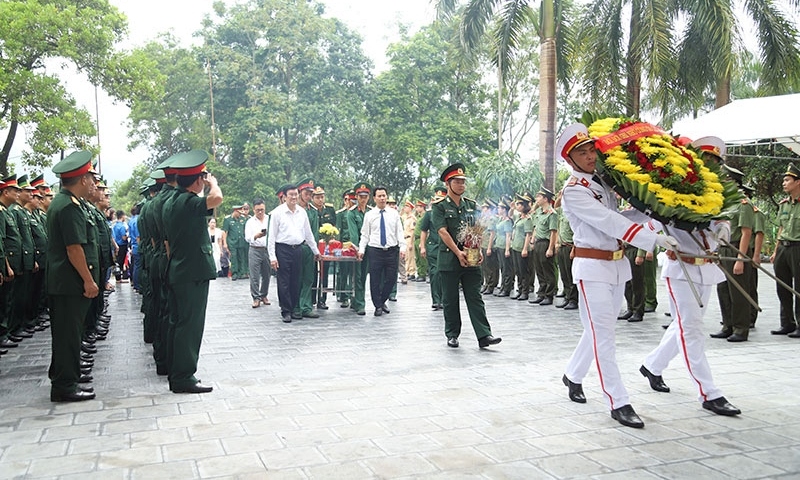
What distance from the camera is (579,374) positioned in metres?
5.32

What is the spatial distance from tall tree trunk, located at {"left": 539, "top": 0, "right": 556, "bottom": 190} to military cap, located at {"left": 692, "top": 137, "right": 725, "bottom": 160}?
1051 cm

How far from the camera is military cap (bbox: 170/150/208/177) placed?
5672 millimetres

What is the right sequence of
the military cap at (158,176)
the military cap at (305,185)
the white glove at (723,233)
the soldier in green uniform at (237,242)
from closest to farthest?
the white glove at (723,233), the military cap at (158,176), the military cap at (305,185), the soldier in green uniform at (237,242)

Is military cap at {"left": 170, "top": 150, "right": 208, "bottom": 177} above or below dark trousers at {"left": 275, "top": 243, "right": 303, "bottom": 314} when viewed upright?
above

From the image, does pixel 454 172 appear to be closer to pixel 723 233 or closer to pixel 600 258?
pixel 600 258

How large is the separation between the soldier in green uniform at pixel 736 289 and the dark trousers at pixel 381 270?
4693 millimetres

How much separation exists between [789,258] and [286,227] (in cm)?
676

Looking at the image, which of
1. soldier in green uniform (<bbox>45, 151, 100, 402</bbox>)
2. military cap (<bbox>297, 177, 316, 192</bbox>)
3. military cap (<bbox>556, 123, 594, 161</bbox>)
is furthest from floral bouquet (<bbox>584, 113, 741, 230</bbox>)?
military cap (<bbox>297, 177, 316, 192</bbox>)

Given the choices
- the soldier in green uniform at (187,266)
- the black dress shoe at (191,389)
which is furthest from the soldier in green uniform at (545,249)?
the black dress shoe at (191,389)

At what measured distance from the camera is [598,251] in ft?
16.3

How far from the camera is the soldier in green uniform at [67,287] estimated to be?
5398mm

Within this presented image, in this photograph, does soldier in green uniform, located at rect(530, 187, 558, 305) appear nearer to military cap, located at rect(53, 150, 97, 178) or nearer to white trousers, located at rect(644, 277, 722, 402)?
white trousers, located at rect(644, 277, 722, 402)

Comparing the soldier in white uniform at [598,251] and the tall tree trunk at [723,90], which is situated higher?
the tall tree trunk at [723,90]

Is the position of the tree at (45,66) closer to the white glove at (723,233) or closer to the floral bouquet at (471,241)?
the floral bouquet at (471,241)
